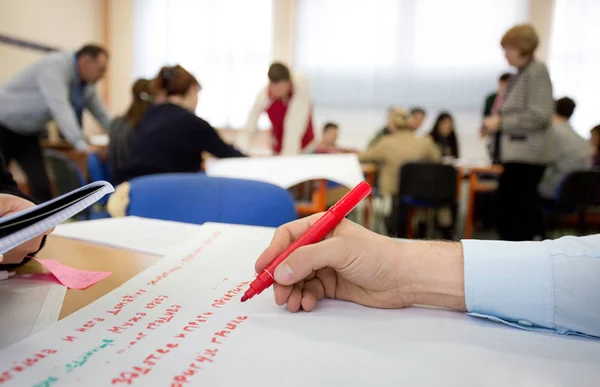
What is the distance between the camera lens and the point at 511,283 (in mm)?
501

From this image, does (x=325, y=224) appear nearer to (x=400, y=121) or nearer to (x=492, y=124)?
(x=492, y=124)

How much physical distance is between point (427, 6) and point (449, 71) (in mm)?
878

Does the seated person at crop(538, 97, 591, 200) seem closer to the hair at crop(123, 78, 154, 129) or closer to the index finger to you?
the hair at crop(123, 78, 154, 129)

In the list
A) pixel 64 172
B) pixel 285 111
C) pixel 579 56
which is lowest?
pixel 64 172

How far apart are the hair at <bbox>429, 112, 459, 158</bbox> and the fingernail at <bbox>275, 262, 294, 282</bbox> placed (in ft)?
17.8

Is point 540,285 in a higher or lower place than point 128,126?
lower

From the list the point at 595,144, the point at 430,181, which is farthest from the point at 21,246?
the point at 595,144

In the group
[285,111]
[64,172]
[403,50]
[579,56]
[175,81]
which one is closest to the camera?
[175,81]

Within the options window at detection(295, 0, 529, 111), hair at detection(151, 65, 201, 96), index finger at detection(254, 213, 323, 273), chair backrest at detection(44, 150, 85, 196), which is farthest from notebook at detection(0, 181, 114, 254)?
window at detection(295, 0, 529, 111)

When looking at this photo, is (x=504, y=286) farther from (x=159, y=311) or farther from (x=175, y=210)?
(x=175, y=210)

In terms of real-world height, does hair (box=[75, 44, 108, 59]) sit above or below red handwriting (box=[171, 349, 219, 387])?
above

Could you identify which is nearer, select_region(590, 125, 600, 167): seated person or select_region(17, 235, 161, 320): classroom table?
select_region(17, 235, 161, 320): classroom table

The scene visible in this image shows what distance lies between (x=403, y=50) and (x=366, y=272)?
5948 mm

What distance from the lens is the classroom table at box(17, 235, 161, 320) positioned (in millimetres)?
505
